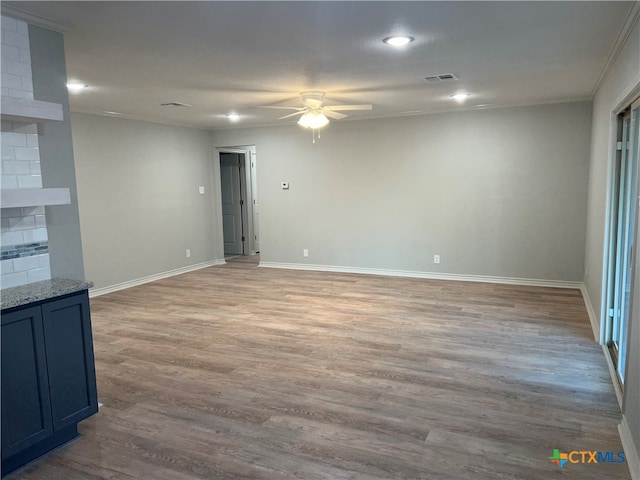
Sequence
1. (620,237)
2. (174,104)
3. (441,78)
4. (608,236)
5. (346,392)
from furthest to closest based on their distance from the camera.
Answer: (174,104), (441,78), (608,236), (620,237), (346,392)

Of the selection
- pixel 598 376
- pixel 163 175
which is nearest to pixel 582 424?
pixel 598 376

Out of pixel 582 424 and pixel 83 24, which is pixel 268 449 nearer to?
pixel 582 424

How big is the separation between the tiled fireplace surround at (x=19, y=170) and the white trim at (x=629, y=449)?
11.1 ft

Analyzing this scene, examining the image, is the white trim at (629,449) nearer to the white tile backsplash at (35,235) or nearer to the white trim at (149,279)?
the white tile backsplash at (35,235)

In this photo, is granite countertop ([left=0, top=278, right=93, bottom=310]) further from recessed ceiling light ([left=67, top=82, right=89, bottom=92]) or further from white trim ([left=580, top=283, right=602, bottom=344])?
white trim ([left=580, top=283, right=602, bottom=344])

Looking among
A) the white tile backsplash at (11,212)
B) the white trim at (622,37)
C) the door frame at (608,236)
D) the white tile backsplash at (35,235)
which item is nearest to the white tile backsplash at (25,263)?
the white tile backsplash at (35,235)

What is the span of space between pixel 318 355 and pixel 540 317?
2.52 meters

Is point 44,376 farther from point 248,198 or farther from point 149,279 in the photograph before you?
point 248,198

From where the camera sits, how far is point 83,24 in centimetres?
271

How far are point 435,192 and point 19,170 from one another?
5255mm

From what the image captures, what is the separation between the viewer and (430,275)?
6797mm

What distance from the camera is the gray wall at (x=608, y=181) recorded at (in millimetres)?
2377

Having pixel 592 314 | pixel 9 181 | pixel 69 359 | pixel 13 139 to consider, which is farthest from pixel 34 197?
pixel 592 314

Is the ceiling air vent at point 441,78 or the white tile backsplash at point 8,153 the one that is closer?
the white tile backsplash at point 8,153
